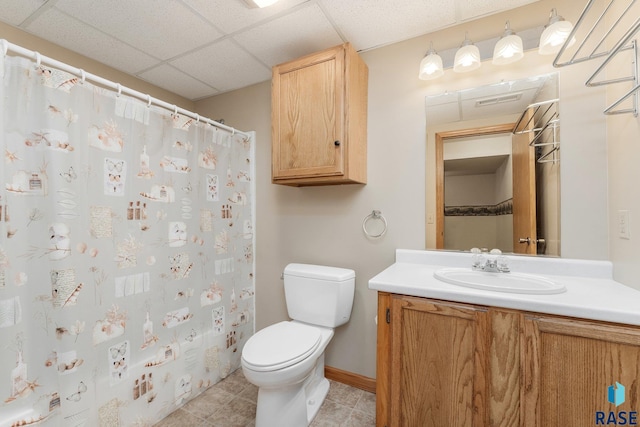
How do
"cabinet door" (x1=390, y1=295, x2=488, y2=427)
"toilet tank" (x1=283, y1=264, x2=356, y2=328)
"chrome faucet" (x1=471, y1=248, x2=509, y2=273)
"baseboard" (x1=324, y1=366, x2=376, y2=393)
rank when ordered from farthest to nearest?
1. "baseboard" (x1=324, y1=366, x2=376, y2=393)
2. "toilet tank" (x1=283, y1=264, x2=356, y2=328)
3. "chrome faucet" (x1=471, y1=248, x2=509, y2=273)
4. "cabinet door" (x1=390, y1=295, x2=488, y2=427)

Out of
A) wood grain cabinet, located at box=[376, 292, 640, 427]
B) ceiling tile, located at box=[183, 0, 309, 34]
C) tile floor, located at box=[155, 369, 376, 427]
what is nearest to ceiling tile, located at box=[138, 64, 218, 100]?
ceiling tile, located at box=[183, 0, 309, 34]

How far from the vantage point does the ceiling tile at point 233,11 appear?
144 cm

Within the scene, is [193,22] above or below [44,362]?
above

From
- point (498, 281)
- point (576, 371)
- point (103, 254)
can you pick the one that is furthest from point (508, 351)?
point (103, 254)

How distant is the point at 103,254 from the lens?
1.37 m

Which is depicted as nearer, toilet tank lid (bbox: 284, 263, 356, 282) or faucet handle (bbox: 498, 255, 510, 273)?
faucet handle (bbox: 498, 255, 510, 273)

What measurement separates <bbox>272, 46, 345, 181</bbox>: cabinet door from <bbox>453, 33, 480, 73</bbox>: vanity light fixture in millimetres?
641

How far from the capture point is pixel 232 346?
212cm

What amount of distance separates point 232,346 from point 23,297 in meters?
1.33

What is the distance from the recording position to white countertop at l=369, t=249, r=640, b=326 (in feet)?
2.99

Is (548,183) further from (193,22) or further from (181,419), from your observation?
(181,419)

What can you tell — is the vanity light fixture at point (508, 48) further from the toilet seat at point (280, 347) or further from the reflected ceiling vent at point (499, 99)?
the toilet seat at point (280, 347)

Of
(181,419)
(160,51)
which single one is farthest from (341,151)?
(181,419)

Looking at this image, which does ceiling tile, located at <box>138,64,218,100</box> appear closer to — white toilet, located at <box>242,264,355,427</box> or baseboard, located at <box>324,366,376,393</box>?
white toilet, located at <box>242,264,355,427</box>
